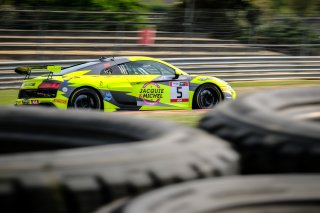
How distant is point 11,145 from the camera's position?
4.23 metres

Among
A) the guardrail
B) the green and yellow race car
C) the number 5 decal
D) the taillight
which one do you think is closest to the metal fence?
the guardrail

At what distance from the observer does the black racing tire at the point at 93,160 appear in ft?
9.23

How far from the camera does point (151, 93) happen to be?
1378 centimetres

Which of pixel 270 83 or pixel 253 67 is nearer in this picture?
pixel 270 83

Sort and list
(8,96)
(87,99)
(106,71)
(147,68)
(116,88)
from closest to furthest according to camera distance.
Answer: (87,99) → (116,88) → (106,71) → (147,68) → (8,96)

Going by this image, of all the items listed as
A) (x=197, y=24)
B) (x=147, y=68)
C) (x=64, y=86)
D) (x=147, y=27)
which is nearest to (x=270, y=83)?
(x=197, y=24)

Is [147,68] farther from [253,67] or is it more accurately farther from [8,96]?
[253,67]

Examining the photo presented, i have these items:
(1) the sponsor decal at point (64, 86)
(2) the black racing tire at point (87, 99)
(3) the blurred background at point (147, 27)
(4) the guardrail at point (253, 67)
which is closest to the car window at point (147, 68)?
(2) the black racing tire at point (87, 99)

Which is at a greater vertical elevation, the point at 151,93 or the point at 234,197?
the point at 234,197

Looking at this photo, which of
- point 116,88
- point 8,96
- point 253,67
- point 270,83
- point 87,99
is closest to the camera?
point 87,99

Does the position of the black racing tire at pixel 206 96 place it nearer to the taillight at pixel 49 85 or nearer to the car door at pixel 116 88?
the car door at pixel 116 88

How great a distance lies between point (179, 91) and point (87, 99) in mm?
2030

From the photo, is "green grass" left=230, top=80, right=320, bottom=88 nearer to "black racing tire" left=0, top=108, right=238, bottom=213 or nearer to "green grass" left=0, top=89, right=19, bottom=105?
"green grass" left=0, top=89, right=19, bottom=105

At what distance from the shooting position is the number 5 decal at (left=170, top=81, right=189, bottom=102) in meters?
14.0
